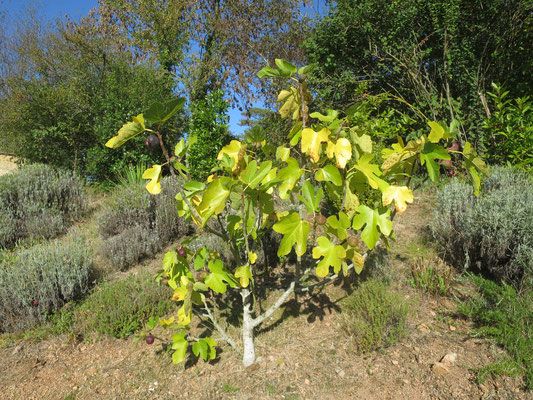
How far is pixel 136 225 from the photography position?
3.65 meters

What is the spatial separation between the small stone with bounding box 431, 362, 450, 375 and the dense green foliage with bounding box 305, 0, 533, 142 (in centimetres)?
403

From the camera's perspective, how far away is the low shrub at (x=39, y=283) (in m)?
2.48

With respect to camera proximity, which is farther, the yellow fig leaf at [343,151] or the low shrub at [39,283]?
the low shrub at [39,283]

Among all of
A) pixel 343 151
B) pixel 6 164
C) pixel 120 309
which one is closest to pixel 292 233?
pixel 343 151

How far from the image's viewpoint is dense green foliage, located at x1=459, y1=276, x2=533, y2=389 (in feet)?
5.01

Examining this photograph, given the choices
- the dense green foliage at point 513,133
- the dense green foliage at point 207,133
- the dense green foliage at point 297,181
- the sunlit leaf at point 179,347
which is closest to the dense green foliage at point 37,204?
the dense green foliage at point 207,133

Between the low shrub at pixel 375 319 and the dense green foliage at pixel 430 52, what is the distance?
148 inches

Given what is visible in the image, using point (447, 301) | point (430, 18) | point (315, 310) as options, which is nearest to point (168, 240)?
point (315, 310)

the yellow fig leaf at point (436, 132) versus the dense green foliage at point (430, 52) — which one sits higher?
the dense green foliage at point (430, 52)

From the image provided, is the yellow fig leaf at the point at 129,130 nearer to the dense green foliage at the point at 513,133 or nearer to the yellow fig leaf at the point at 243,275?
the yellow fig leaf at the point at 243,275

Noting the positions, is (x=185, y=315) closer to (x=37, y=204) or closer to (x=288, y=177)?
(x=288, y=177)

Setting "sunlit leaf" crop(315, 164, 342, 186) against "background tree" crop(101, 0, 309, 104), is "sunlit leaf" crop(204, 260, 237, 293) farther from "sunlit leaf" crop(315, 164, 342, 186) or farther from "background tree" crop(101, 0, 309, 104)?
"background tree" crop(101, 0, 309, 104)

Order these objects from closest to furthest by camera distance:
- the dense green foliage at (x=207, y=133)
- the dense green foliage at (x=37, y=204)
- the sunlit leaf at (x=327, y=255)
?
the sunlit leaf at (x=327, y=255) → the dense green foliage at (x=37, y=204) → the dense green foliage at (x=207, y=133)

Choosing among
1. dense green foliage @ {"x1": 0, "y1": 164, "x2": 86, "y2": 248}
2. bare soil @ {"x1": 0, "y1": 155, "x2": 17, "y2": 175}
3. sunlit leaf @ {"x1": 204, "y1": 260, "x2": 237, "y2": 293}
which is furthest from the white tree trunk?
bare soil @ {"x1": 0, "y1": 155, "x2": 17, "y2": 175}
